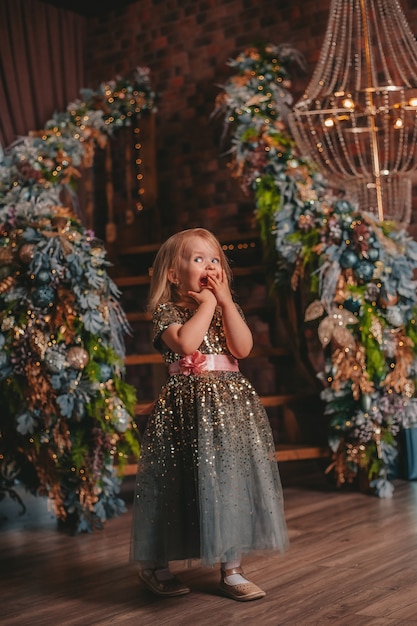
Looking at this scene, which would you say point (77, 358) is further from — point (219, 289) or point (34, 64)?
point (34, 64)

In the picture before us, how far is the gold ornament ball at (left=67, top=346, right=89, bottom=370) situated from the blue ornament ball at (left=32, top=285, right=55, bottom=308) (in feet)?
0.67

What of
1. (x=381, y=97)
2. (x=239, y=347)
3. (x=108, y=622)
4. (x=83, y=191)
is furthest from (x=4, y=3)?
(x=108, y=622)

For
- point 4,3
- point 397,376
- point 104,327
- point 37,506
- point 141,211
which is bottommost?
point 37,506

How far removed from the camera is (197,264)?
2410 mm

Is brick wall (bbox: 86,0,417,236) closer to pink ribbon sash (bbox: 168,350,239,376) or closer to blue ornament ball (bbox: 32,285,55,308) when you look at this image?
blue ornament ball (bbox: 32,285,55,308)

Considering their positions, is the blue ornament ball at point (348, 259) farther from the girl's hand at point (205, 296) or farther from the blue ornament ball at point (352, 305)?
the girl's hand at point (205, 296)

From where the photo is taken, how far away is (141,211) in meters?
5.90

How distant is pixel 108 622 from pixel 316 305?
1.96m

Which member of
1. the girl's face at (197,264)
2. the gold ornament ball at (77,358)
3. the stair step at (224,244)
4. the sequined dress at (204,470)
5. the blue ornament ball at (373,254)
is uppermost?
the stair step at (224,244)

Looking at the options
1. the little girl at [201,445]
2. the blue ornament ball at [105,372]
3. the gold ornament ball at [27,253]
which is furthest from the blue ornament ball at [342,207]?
the little girl at [201,445]

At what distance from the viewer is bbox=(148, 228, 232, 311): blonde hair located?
2446mm

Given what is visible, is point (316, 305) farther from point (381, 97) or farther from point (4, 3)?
point (4, 3)

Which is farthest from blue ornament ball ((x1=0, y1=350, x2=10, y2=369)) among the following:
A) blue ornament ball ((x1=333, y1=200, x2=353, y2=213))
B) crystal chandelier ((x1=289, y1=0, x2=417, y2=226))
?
crystal chandelier ((x1=289, y1=0, x2=417, y2=226))

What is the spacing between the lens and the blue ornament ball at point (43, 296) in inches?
131
